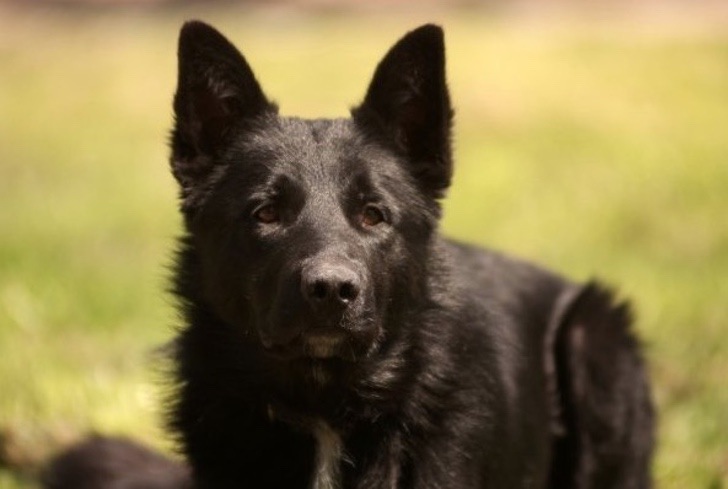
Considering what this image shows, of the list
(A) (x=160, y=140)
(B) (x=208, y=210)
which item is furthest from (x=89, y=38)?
(B) (x=208, y=210)

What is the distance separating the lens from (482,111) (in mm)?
14898

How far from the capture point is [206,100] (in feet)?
16.1

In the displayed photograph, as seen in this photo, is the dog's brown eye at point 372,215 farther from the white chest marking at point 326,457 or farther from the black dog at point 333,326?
the white chest marking at point 326,457

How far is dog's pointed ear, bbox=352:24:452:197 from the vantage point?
4859mm

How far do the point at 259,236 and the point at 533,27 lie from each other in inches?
621

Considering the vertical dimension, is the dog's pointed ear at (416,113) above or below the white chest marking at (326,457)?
above

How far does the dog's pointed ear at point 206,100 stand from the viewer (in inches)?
188

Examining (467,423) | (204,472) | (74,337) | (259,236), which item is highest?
(259,236)

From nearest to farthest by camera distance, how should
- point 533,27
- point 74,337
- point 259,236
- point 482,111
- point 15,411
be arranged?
point 259,236, point 15,411, point 74,337, point 482,111, point 533,27

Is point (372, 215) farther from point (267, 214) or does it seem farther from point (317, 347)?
point (317, 347)

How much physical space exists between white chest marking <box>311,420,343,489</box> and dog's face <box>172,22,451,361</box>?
1.11 feet

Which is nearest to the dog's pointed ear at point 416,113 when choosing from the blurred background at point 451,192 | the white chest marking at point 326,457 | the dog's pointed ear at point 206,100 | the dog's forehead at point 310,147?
the dog's forehead at point 310,147

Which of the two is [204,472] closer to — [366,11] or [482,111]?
[482,111]

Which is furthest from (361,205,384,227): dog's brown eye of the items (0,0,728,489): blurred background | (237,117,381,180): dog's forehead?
(0,0,728,489): blurred background
